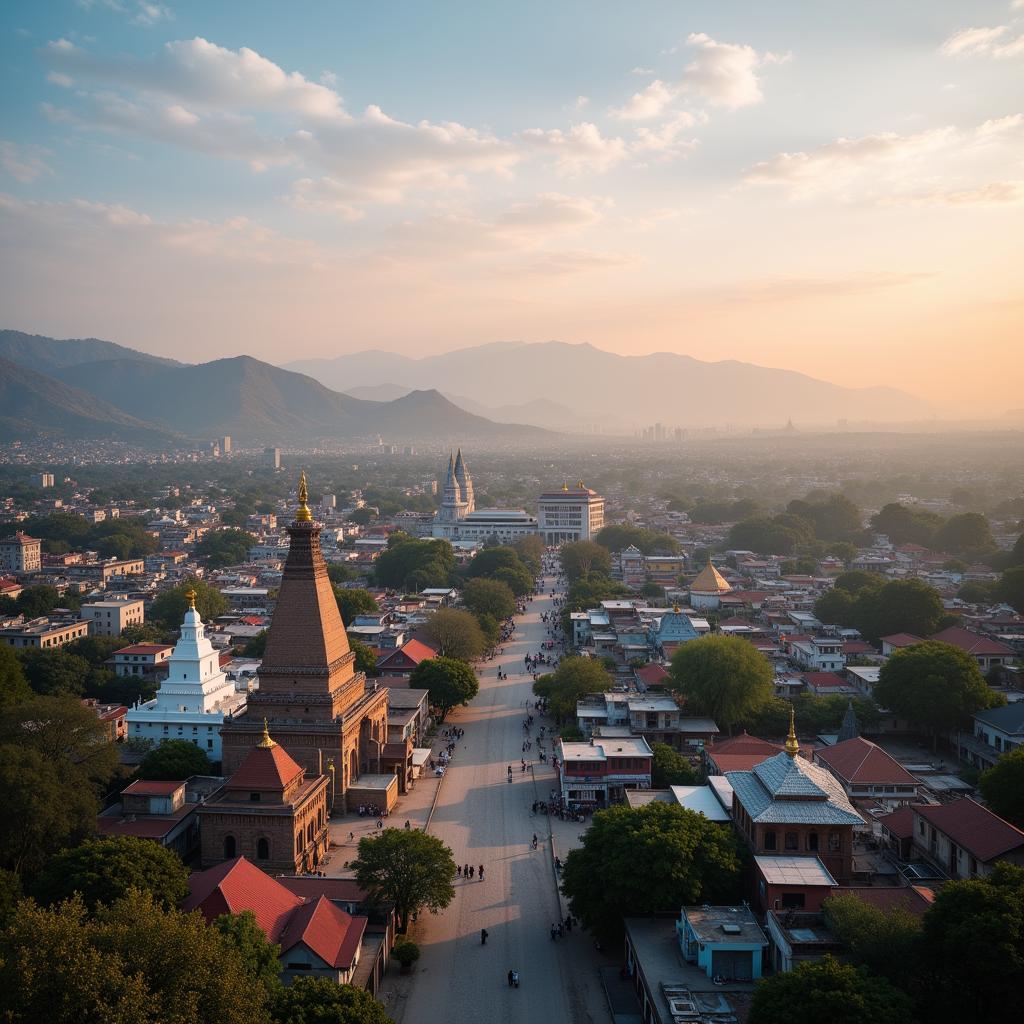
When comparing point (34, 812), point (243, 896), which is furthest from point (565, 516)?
point (243, 896)

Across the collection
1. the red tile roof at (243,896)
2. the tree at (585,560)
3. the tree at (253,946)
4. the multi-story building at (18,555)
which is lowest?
the multi-story building at (18,555)

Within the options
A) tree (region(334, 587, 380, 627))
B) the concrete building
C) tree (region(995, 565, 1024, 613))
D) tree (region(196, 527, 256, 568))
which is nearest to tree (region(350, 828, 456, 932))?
tree (region(334, 587, 380, 627))

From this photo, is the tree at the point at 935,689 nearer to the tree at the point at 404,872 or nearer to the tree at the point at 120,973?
the tree at the point at 404,872

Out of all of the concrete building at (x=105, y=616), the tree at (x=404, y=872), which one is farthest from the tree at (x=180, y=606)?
the tree at (x=404, y=872)

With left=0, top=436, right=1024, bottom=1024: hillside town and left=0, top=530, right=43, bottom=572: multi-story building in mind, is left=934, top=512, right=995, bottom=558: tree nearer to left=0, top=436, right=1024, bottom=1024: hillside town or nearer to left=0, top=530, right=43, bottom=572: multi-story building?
left=0, top=436, right=1024, bottom=1024: hillside town

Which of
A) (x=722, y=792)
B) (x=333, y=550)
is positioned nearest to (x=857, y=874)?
(x=722, y=792)

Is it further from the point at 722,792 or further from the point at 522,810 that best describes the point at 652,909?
the point at 522,810

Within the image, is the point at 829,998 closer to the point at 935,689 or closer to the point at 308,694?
the point at 308,694
